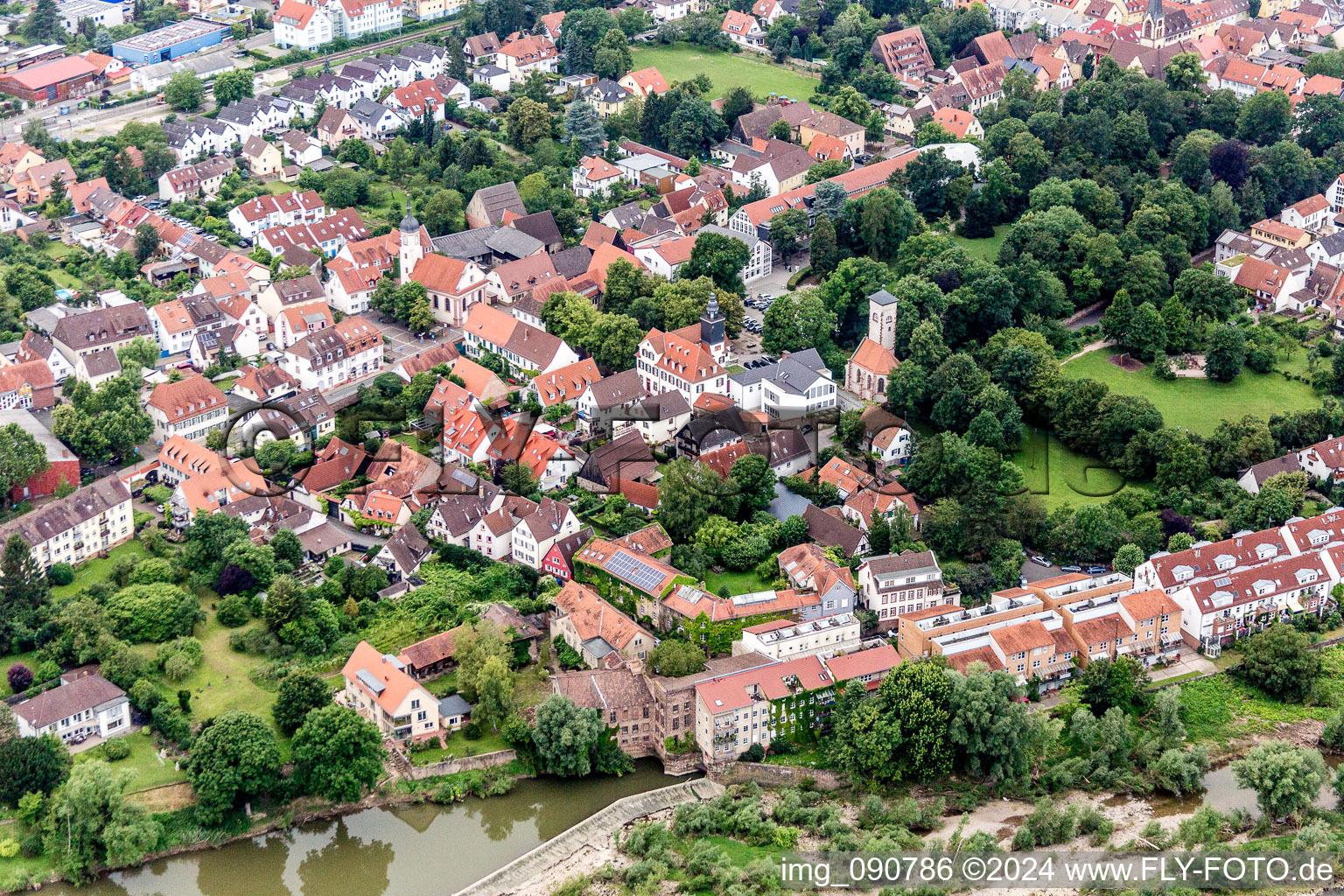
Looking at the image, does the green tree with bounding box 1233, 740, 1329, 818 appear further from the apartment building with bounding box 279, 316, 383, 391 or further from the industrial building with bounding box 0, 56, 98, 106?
the industrial building with bounding box 0, 56, 98, 106

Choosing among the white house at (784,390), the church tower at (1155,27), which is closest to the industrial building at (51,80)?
the white house at (784,390)

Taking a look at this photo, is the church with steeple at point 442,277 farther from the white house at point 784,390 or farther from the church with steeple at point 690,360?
the white house at point 784,390

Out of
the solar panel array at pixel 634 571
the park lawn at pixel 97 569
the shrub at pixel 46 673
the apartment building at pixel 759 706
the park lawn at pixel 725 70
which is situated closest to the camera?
the apartment building at pixel 759 706

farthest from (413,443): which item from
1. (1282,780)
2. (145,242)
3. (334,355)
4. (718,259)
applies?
(1282,780)

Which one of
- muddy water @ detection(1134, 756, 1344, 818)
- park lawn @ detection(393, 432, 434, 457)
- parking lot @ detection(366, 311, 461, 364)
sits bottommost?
muddy water @ detection(1134, 756, 1344, 818)

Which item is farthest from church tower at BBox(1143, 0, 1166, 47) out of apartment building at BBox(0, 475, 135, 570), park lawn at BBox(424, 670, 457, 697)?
apartment building at BBox(0, 475, 135, 570)
